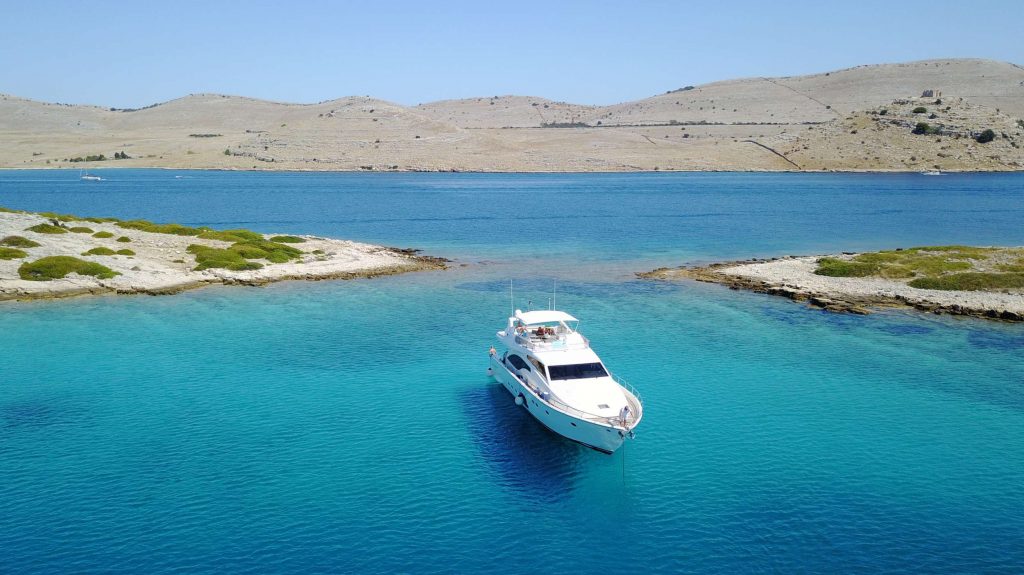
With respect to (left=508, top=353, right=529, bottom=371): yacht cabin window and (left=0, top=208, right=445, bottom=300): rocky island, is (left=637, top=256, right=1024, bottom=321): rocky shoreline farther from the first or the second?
(left=508, top=353, right=529, bottom=371): yacht cabin window

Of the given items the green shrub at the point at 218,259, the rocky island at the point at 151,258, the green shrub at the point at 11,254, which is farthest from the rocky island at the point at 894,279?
the green shrub at the point at 11,254

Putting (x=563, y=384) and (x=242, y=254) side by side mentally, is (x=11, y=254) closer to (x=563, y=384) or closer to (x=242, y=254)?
(x=242, y=254)

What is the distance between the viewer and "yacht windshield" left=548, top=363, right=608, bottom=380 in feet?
95.1

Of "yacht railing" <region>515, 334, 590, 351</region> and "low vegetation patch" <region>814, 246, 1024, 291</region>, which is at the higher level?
"low vegetation patch" <region>814, 246, 1024, 291</region>

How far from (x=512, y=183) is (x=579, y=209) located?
7014 cm

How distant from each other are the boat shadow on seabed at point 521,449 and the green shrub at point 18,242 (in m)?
45.1

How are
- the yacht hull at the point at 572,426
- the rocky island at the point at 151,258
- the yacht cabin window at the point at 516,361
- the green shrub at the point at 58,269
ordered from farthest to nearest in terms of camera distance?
the rocky island at the point at 151,258 → the green shrub at the point at 58,269 → the yacht cabin window at the point at 516,361 → the yacht hull at the point at 572,426

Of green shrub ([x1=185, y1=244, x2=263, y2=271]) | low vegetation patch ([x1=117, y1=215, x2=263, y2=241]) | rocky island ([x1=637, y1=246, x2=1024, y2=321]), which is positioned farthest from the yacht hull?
low vegetation patch ([x1=117, y1=215, x2=263, y2=241])

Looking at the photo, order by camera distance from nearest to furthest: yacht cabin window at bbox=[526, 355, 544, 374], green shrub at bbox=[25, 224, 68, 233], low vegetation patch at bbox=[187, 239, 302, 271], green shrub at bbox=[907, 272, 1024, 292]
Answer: yacht cabin window at bbox=[526, 355, 544, 374] < green shrub at bbox=[907, 272, 1024, 292] < low vegetation patch at bbox=[187, 239, 302, 271] < green shrub at bbox=[25, 224, 68, 233]

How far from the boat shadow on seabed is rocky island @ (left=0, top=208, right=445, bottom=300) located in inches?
1285

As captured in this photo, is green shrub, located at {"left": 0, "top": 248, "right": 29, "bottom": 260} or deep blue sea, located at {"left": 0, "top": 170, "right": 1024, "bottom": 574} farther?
green shrub, located at {"left": 0, "top": 248, "right": 29, "bottom": 260}

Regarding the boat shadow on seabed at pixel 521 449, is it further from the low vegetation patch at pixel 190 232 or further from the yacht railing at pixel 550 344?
the low vegetation patch at pixel 190 232

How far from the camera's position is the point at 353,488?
78.7ft

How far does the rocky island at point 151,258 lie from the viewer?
52.9 meters
